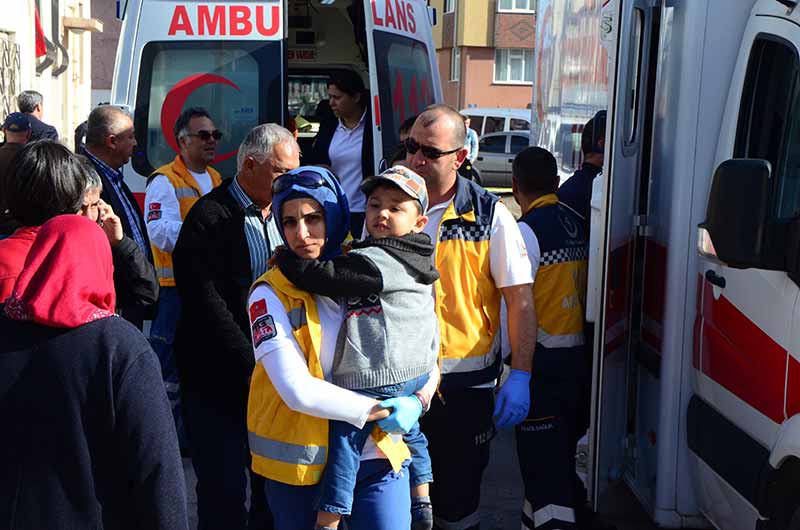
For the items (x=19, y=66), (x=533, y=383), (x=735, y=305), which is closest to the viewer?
(x=735, y=305)

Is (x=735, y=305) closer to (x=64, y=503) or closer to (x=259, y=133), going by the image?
(x=259, y=133)

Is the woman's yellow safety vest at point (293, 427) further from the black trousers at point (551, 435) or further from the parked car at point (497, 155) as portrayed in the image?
the parked car at point (497, 155)

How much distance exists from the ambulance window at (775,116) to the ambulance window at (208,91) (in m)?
4.08

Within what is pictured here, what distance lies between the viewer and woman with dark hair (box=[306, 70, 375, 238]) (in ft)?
24.3

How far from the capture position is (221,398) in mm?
4117

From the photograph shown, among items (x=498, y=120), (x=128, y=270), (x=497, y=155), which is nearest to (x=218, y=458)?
(x=128, y=270)

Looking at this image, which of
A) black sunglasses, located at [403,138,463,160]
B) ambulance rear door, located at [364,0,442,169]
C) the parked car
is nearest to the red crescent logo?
ambulance rear door, located at [364,0,442,169]

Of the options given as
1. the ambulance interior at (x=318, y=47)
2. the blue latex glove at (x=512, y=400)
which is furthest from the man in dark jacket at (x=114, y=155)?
the ambulance interior at (x=318, y=47)

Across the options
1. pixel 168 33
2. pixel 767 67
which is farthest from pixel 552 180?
pixel 168 33

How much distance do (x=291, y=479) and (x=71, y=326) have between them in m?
0.90

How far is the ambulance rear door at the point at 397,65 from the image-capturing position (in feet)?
24.0

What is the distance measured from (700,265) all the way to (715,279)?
8.8 inches

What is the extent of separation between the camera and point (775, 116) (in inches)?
147

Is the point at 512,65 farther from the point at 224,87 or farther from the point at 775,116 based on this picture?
the point at 775,116
